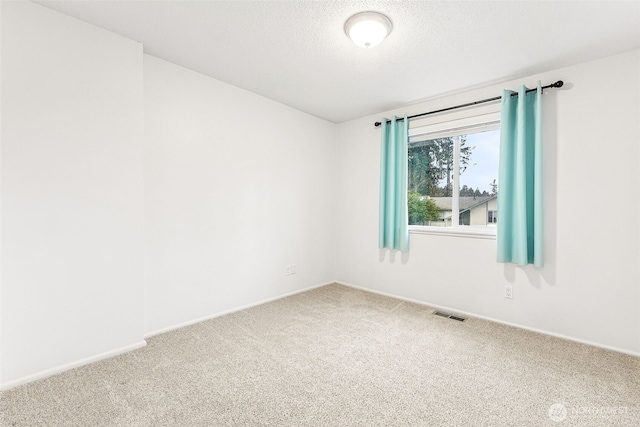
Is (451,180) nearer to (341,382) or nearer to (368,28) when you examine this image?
(368,28)

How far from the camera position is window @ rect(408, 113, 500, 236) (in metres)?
3.19

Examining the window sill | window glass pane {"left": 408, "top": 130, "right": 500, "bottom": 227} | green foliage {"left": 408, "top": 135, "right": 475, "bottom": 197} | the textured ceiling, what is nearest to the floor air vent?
the window sill

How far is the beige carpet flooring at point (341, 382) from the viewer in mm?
1611

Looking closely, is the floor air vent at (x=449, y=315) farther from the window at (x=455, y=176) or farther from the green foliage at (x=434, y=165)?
the green foliage at (x=434, y=165)

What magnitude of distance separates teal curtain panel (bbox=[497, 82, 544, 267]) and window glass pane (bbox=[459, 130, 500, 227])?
27 centimetres

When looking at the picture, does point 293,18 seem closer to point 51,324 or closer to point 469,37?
point 469,37

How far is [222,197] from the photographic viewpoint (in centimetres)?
310

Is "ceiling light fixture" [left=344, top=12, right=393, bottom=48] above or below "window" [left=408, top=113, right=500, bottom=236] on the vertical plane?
above

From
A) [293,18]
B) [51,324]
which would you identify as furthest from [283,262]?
[293,18]

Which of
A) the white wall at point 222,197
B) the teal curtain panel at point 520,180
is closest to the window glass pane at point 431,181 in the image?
the teal curtain panel at point 520,180

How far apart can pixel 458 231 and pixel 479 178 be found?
612mm

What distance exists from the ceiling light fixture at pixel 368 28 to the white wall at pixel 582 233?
5.21 feet

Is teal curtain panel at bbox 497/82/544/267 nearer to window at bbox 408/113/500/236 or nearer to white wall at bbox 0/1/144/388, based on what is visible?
window at bbox 408/113/500/236

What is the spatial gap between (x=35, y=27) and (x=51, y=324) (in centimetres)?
189
